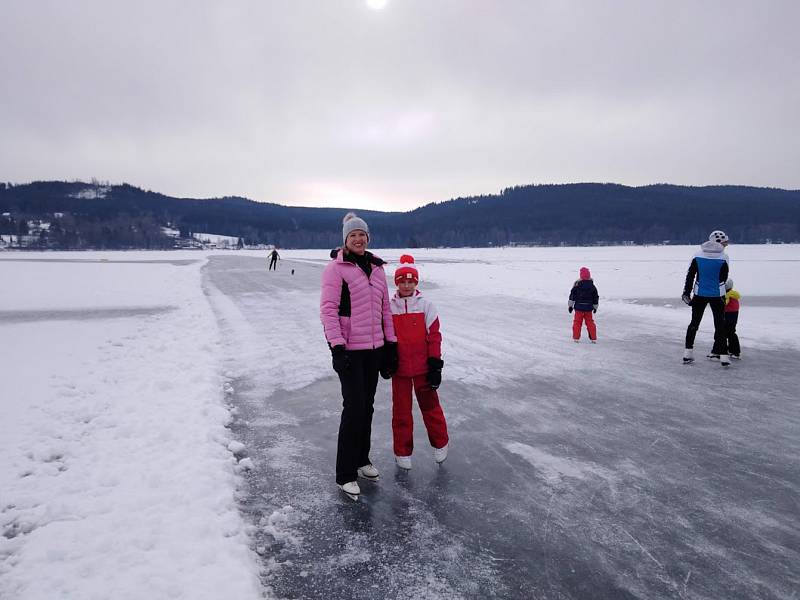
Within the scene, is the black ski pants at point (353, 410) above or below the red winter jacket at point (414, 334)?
below

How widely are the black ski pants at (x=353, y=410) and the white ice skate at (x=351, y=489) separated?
0.03 metres

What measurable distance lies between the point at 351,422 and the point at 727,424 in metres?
3.79

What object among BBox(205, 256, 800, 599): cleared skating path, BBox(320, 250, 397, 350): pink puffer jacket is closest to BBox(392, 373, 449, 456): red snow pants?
BBox(205, 256, 800, 599): cleared skating path

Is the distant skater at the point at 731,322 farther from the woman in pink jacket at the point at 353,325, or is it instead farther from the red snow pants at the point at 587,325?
the woman in pink jacket at the point at 353,325

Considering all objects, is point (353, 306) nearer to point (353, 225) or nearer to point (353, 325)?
point (353, 325)

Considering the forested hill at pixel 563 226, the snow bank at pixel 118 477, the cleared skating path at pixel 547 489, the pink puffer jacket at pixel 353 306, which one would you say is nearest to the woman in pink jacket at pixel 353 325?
the pink puffer jacket at pixel 353 306

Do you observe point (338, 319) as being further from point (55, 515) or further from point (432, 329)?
point (55, 515)

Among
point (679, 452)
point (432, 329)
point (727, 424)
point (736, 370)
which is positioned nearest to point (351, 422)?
point (432, 329)

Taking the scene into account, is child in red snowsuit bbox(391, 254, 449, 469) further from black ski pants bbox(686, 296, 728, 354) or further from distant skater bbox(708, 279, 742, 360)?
distant skater bbox(708, 279, 742, 360)

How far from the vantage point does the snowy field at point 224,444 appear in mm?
2617

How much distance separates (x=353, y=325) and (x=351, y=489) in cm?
117

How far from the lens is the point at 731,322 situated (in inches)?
296

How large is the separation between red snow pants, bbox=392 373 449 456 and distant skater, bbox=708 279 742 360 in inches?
219

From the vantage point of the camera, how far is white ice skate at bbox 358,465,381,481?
377 cm
